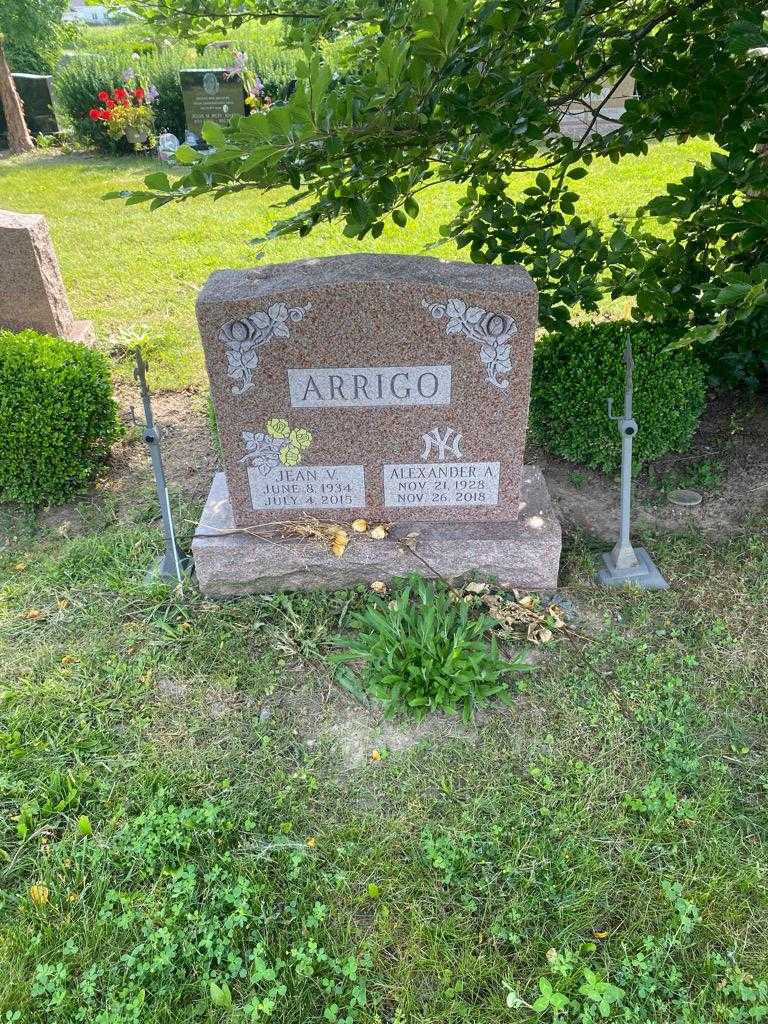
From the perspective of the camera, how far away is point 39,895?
8.17 feet

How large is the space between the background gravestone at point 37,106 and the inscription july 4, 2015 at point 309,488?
14.4 metres

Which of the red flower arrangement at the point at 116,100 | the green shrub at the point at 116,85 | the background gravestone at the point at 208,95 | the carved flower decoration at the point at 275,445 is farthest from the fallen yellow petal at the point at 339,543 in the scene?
the green shrub at the point at 116,85

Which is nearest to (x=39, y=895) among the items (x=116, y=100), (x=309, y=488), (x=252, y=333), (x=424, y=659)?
(x=424, y=659)

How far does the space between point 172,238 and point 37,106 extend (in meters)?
8.51

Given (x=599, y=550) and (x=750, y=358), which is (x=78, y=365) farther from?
(x=750, y=358)

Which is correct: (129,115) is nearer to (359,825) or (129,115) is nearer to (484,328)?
(484,328)

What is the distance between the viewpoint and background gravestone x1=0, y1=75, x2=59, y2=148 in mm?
14617

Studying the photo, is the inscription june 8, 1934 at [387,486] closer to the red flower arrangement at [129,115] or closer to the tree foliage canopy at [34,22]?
the red flower arrangement at [129,115]

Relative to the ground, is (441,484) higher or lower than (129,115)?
lower

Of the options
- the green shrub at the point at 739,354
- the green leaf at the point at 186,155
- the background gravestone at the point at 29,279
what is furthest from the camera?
the background gravestone at the point at 29,279

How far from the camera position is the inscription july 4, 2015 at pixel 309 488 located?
140 inches

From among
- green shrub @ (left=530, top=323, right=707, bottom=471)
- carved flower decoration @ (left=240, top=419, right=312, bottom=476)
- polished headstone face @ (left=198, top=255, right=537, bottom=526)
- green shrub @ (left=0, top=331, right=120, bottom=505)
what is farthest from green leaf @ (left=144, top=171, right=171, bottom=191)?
green shrub @ (left=0, top=331, right=120, bottom=505)

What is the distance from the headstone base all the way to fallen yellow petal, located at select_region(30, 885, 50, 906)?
56.9 inches

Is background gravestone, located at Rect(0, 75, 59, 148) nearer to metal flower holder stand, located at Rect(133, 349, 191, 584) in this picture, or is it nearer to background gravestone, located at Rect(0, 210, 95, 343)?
background gravestone, located at Rect(0, 210, 95, 343)
